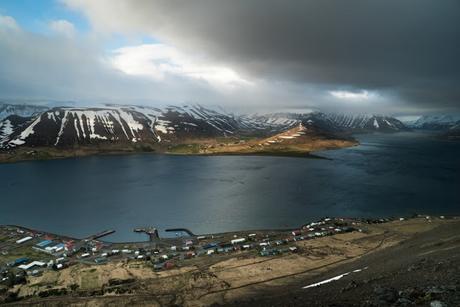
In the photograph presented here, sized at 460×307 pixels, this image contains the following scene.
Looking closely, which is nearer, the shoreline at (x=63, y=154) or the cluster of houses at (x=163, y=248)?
the cluster of houses at (x=163, y=248)

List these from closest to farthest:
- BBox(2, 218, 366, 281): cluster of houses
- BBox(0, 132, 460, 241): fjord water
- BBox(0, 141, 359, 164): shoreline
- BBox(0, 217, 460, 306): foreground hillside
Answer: BBox(0, 217, 460, 306): foreground hillside < BBox(2, 218, 366, 281): cluster of houses < BBox(0, 132, 460, 241): fjord water < BBox(0, 141, 359, 164): shoreline

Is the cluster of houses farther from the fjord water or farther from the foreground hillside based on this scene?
the fjord water

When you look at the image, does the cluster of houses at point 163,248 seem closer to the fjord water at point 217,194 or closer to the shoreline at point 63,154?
the fjord water at point 217,194

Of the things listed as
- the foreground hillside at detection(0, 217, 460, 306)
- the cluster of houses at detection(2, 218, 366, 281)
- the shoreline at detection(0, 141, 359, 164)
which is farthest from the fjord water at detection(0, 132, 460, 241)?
the shoreline at detection(0, 141, 359, 164)

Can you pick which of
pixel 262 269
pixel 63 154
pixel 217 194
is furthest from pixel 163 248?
pixel 63 154

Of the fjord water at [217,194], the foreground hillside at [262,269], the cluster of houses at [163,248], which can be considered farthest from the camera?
the fjord water at [217,194]

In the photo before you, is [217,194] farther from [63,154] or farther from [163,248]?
[63,154]

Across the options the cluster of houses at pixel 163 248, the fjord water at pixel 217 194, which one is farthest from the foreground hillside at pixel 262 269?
the fjord water at pixel 217 194
